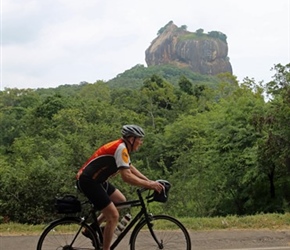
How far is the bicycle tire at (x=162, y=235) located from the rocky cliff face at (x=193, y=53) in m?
139

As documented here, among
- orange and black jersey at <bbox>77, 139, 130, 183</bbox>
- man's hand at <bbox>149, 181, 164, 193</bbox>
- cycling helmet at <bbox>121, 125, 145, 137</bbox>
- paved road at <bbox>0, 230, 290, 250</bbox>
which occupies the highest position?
cycling helmet at <bbox>121, 125, 145, 137</bbox>

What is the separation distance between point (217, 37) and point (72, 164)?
462ft

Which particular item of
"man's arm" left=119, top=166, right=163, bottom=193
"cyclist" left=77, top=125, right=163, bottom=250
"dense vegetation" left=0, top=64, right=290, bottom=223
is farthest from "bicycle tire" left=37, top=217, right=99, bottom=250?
"dense vegetation" left=0, top=64, right=290, bottom=223

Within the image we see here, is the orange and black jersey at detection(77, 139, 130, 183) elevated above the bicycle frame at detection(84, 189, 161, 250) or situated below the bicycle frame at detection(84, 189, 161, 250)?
above

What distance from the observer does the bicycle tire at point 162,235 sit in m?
5.42

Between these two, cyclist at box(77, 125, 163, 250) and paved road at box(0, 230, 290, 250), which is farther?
paved road at box(0, 230, 290, 250)

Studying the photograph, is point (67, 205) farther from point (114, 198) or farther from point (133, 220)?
point (133, 220)

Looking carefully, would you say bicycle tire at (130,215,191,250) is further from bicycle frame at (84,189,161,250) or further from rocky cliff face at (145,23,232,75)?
rocky cliff face at (145,23,232,75)

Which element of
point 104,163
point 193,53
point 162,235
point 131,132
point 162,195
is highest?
point 193,53

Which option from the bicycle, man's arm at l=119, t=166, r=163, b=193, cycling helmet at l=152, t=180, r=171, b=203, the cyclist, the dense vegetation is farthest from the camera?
the dense vegetation

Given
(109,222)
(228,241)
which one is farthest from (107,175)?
(228,241)

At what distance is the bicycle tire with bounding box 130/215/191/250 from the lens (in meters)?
5.42

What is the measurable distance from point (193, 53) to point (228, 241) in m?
141

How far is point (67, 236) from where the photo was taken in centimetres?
550
